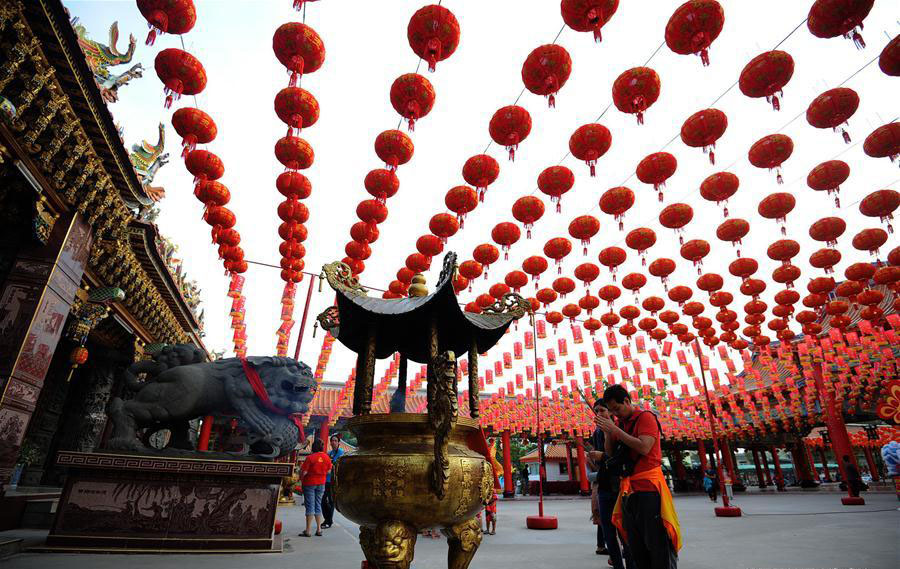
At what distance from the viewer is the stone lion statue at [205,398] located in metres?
6.13

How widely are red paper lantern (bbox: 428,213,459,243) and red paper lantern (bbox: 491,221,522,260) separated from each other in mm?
973

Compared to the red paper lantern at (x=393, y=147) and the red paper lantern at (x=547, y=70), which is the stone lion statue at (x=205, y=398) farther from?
the red paper lantern at (x=547, y=70)

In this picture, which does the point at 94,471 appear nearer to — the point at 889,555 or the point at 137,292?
the point at 137,292

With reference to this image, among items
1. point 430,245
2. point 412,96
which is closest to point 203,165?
point 412,96

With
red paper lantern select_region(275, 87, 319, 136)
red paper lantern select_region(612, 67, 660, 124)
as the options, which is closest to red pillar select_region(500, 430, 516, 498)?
red paper lantern select_region(612, 67, 660, 124)

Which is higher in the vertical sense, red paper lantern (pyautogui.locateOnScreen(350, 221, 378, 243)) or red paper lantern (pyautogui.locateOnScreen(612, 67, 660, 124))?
red paper lantern (pyautogui.locateOnScreen(612, 67, 660, 124))

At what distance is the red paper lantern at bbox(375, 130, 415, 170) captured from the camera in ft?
20.7

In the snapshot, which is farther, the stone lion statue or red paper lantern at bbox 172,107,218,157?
the stone lion statue

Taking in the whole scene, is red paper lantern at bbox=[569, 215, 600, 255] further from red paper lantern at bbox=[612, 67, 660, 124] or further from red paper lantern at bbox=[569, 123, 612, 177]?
red paper lantern at bbox=[612, 67, 660, 124]

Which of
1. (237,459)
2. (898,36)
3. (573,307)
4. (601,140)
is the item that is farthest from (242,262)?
(898,36)

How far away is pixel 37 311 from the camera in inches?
210

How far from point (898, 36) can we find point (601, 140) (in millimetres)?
3017

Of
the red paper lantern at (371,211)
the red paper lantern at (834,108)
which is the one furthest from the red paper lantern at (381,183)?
the red paper lantern at (834,108)

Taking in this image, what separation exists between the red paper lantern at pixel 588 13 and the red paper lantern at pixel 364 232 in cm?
479
